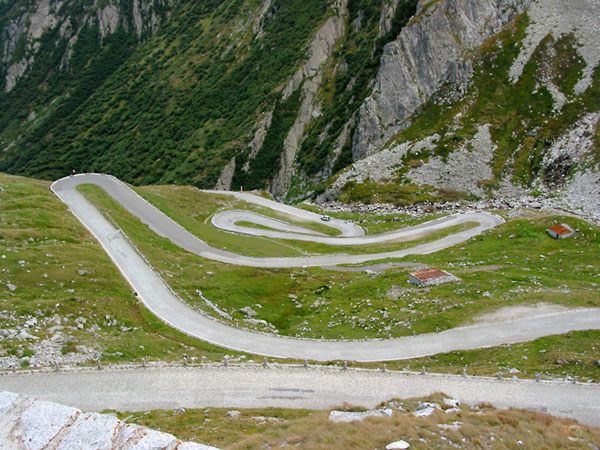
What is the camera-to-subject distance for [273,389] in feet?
91.2

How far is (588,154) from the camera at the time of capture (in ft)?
268

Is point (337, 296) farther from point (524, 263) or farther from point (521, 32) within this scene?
point (521, 32)

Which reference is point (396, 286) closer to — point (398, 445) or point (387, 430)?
point (387, 430)

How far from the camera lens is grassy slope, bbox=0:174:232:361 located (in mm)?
32312

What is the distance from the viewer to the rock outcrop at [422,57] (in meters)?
109

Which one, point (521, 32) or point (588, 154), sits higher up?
point (521, 32)

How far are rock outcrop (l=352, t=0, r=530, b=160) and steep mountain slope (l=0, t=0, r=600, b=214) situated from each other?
0.30 metres

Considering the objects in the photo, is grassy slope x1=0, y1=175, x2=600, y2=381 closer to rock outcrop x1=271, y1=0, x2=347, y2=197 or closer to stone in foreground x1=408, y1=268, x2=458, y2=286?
stone in foreground x1=408, y1=268, x2=458, y2=286

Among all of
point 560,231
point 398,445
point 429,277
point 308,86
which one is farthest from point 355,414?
point 308,86

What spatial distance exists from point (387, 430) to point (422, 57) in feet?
355

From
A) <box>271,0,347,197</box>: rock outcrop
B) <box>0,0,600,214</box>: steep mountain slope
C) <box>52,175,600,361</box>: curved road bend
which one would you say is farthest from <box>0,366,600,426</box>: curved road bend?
<box>271,0,347,197</box>: rock outcrop

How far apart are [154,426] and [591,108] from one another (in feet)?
321

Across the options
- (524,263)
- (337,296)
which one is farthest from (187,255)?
(524,263)

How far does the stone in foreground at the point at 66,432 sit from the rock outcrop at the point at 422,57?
10280cm
